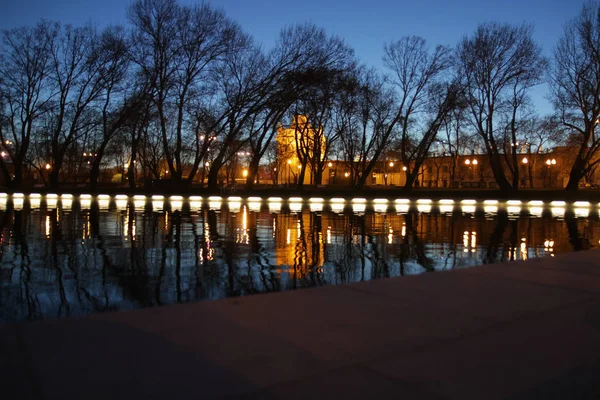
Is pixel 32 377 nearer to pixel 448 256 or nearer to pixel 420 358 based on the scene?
pixel 420 358

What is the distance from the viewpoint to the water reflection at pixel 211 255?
7.36 m

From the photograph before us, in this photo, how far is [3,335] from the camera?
194 inches

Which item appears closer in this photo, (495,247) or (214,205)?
(495,247)

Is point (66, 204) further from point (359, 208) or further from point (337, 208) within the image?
point (359, 208)

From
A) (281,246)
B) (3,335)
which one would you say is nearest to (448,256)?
(281,246)

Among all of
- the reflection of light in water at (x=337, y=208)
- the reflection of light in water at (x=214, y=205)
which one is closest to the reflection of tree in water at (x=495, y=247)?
the reflection of light in water at (x=337, y=208)

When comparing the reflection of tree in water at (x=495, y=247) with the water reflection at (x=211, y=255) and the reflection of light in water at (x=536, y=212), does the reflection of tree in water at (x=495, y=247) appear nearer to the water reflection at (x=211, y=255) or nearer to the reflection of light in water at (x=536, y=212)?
the water reflection at (x=211, y=255)

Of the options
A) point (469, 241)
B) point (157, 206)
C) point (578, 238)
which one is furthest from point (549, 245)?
point (157, 206)

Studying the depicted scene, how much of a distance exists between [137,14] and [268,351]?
45.1 m

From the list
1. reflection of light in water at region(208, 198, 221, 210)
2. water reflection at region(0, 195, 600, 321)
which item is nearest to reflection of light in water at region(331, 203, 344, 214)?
reflection of light in water at region(208, 198, 221, 210)

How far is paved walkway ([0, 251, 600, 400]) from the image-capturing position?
12.5 feet

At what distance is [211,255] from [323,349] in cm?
676

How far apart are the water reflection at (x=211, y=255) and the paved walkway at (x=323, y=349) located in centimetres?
156

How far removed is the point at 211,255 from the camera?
11.1m
